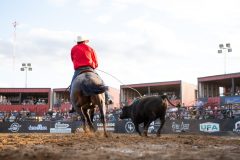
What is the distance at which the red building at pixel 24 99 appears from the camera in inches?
1988

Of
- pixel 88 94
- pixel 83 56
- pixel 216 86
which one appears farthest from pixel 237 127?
pixel 216 86

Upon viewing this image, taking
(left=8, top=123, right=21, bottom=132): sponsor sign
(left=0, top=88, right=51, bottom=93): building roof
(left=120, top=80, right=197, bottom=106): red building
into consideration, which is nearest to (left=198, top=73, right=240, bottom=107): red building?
(left=120, top=80, right=197, bottom=106): red building

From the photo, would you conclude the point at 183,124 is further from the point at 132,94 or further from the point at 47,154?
the point at 132,94

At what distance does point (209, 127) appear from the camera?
22500 mm

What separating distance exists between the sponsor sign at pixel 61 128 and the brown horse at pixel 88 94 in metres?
18.8

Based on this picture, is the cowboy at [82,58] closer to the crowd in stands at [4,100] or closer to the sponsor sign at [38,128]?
the sponsor sign at [38,128]

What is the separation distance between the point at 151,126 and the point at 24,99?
33.3 m

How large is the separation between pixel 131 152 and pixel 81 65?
17.6ft

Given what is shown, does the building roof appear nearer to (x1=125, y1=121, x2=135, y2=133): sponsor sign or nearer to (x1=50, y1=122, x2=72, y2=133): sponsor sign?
(x1=50, y1=122, x2=72, y2=133): sponsor sign

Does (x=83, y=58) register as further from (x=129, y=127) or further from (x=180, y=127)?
(x=129, y=127)

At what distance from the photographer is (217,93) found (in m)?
44.6

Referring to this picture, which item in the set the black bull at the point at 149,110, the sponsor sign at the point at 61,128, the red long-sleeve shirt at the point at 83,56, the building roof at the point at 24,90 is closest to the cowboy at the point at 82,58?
the red long-sleeve shirt at the point at 83,56

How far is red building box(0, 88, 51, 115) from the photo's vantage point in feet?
166

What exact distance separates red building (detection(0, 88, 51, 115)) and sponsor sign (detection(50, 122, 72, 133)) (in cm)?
1803
